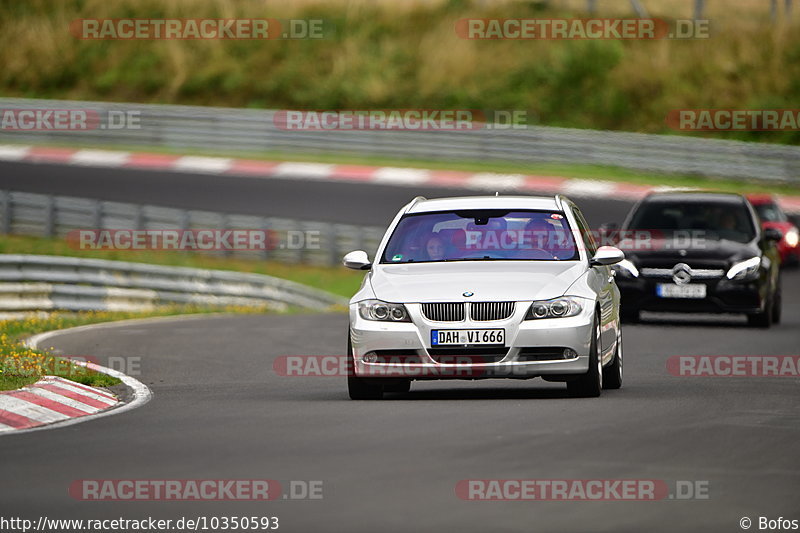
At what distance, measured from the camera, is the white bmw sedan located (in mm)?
12180

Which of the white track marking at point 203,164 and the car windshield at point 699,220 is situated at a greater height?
the white track marking at point 203,164

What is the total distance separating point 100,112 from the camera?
44031mm

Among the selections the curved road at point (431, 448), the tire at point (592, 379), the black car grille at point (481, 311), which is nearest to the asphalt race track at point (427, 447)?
the curved road at point (431, 448)

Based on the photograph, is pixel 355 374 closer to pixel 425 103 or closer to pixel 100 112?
pixel 100 112

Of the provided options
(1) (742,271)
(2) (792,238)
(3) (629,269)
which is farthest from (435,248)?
(2) (792,238)

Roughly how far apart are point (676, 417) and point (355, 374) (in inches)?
98.6

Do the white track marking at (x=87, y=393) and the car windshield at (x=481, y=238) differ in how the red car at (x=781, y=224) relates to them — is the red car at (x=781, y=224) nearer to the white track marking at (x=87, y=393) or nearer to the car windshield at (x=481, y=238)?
the car windshield at (x=481, y=238)

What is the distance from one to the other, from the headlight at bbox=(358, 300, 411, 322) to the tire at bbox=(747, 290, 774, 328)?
386 inches

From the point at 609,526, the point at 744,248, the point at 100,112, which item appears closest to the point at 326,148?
the point at 100,112

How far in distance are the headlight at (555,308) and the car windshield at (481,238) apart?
803mm

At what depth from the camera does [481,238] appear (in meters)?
13.5

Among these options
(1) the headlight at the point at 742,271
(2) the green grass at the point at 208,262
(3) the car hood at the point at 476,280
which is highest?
(3) the car hood at the point at 476,280

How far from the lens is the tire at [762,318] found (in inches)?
831

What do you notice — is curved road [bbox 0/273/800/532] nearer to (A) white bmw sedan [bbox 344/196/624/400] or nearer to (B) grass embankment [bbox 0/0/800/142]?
(A) white bmw sedan [bbox 344/196/624/400]
